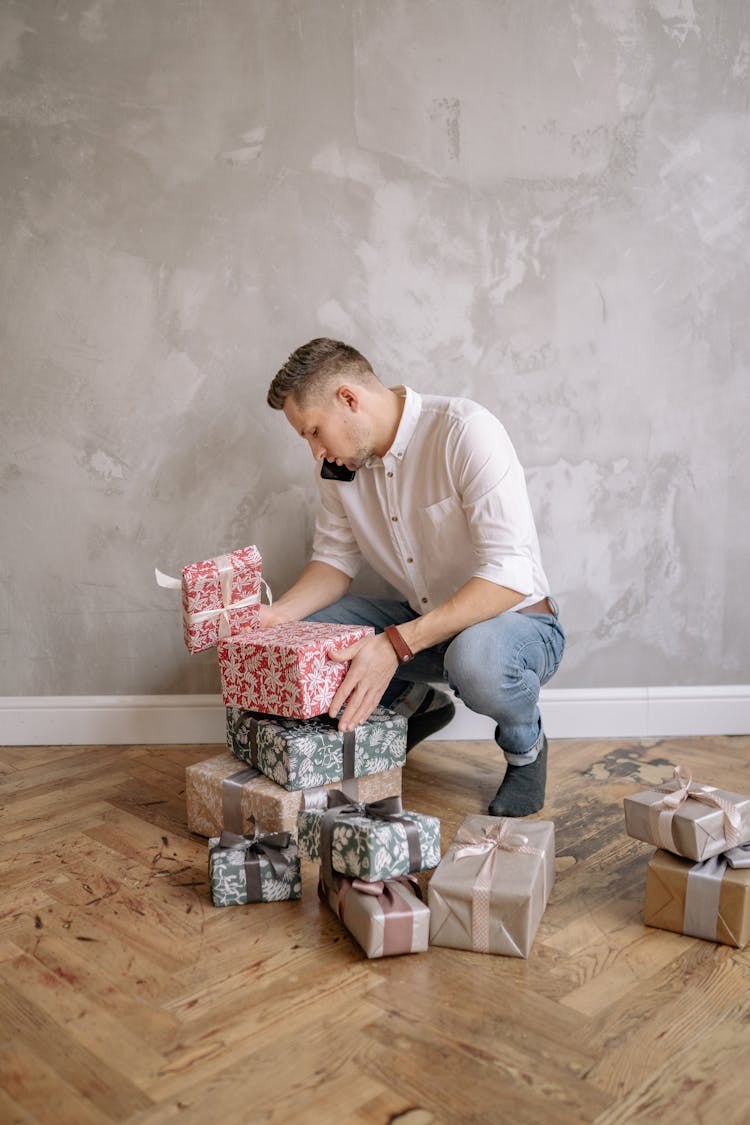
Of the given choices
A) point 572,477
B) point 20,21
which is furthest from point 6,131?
point 572,477

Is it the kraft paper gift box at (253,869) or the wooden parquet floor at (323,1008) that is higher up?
the kraft paper gift box at (253,869)

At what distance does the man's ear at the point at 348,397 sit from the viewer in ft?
6.57

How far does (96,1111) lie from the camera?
1.12 meters

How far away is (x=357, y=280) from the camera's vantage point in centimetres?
236

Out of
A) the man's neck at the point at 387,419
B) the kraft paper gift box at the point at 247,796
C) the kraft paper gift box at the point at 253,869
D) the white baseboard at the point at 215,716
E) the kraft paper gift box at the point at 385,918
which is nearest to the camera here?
the kraft paper gift box at the point at 385,918

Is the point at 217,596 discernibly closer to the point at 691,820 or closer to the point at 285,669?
the point at 285,669

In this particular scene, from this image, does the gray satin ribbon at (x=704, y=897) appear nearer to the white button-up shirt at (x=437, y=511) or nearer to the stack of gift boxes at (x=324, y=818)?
the stack of gift boxes at (x=324, y=818)

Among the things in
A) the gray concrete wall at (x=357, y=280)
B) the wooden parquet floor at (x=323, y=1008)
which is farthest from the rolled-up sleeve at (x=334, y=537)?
the wooden parquet floor at (x=323, y=1008)

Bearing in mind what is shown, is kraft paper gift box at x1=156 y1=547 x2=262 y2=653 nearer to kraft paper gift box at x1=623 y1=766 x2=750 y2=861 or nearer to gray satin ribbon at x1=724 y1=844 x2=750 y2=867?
kraft paper gift box at x1=623 y1=766 x2=750 y2=861

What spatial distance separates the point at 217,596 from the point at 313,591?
0.34m

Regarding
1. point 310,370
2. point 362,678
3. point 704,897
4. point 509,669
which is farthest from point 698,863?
point 310,370

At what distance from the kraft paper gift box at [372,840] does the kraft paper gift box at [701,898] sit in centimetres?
36

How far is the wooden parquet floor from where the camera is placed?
3.73 feet

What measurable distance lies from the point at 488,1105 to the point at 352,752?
0.78m
